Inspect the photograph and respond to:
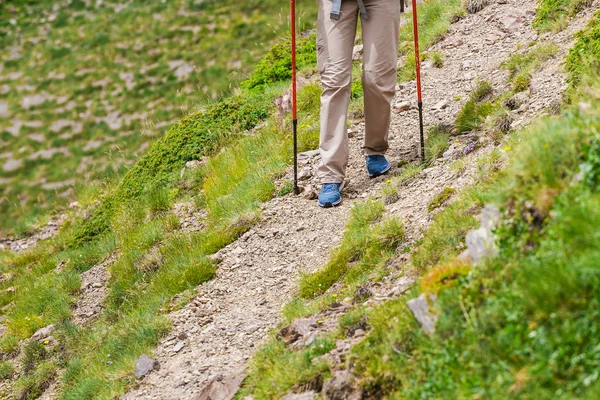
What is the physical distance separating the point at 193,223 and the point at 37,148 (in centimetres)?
1073

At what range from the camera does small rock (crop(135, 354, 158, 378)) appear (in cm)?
607

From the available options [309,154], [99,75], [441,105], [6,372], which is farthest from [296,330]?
[99,75]

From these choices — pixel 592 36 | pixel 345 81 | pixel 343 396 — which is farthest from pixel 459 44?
pixel 343 396

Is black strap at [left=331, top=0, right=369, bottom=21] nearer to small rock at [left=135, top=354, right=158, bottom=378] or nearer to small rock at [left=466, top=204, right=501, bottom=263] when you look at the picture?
small rock at [left=466, top=204, right=501, bottom=263]

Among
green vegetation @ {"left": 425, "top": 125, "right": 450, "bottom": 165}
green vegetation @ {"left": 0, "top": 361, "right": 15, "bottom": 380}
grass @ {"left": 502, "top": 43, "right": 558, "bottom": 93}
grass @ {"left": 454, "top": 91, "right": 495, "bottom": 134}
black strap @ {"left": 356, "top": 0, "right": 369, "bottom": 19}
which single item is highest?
black strap @ {"left": 356, "top": 0, "right": 369, "bottom": 19}

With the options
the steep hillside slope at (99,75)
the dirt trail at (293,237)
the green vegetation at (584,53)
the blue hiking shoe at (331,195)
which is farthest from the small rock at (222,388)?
the steep hillside slope at (99,75)

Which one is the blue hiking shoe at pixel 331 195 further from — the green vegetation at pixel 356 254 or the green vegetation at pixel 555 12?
the green vegetation at pixel 555 12

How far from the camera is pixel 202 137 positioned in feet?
35.2

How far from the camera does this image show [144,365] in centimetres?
612

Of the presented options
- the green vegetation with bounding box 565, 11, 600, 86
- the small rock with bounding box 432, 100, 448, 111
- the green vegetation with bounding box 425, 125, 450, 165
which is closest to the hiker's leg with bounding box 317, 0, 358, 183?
the green vegetation with bounding box 425, 125, 450, 165

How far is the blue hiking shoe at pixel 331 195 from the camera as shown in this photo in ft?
24.7

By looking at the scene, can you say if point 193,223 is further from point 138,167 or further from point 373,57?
point 373,57

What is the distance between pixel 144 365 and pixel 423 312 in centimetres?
294

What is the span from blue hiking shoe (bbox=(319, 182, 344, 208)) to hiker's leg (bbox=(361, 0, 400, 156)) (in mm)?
701
